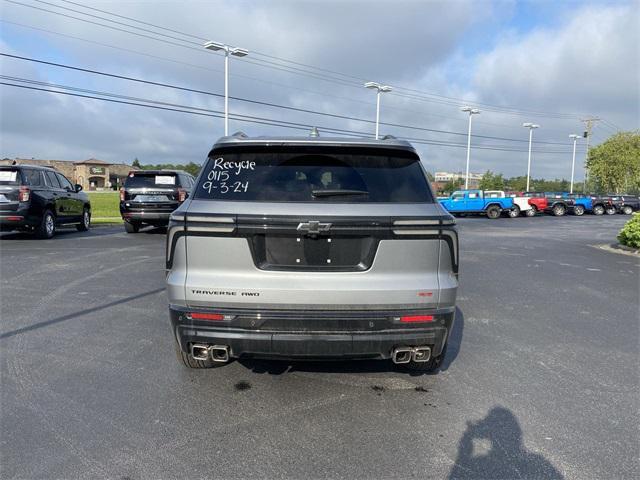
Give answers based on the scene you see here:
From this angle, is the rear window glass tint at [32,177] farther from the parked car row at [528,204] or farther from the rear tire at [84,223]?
the parked car row at [528,204]

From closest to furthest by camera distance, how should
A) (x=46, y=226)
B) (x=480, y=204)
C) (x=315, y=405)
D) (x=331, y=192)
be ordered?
(x=331, y=192) → (x=315, y=405) → (x=46, y=226) → (x=480, y=204)

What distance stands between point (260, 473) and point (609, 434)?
7.38ft

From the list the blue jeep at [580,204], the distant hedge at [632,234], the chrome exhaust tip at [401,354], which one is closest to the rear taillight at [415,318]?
the chrome exhaust tip at [401,354]

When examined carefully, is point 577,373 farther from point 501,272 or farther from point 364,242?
point 501,272

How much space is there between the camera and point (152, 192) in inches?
534

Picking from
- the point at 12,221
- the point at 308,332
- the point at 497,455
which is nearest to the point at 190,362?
the point at 308,332

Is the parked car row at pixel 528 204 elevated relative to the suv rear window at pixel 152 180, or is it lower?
lower

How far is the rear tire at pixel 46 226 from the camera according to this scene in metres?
12.2

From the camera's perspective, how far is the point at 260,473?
2584 mm

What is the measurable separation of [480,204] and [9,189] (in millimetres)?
25439

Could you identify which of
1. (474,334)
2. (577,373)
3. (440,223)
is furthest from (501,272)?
(440,223)

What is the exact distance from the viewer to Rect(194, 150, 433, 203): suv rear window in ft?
10.2

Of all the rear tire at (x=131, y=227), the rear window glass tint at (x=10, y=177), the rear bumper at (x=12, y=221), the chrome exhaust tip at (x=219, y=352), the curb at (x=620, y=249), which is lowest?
the curb at (x=620, y=249)

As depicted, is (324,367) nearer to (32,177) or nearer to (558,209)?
(32,177)
